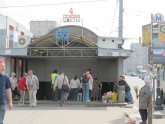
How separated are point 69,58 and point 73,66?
1156 millimetres

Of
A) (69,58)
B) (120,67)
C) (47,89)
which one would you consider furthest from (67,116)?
(47,89)

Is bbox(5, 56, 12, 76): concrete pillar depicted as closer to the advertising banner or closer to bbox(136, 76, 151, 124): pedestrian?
bbox(136, 76, 151, 124): pedestrian

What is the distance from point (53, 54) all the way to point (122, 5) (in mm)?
11694

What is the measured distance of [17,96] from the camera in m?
21.2

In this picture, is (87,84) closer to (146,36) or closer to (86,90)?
(86,90)

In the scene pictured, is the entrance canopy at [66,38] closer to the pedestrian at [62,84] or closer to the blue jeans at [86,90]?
the blue jeans at [86,90]

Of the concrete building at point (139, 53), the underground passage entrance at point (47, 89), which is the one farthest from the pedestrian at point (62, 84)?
the underground passage entrance at point (47, 89)

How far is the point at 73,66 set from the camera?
2633 cm

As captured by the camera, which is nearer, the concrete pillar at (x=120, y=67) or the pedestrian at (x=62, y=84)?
the pedestrian at (x=62, y=84)

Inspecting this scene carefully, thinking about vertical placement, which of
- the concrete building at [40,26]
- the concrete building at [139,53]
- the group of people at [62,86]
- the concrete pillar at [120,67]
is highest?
the concrete building at [40,26]

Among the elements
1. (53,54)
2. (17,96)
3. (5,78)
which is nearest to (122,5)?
(53,54)

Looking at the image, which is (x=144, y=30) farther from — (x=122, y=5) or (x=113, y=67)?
(x=122, y=5)

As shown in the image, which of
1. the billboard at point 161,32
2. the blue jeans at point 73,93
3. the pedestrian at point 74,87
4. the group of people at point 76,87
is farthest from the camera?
the blue jeans at point 73,93

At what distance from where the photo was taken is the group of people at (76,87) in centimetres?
1958
